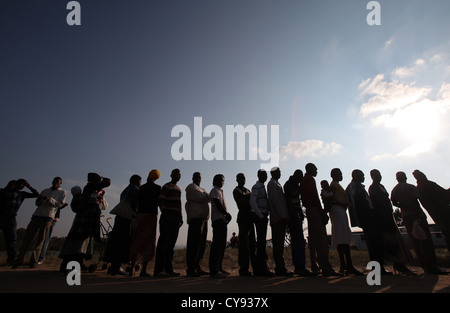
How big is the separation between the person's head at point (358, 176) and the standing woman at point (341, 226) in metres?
0.38

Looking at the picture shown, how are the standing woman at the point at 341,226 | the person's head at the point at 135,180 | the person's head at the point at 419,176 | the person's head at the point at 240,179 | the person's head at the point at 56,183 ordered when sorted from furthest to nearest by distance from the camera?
the person's head at the point at 56,183, the person's head at the point at 419,176, the person's head at the point at 240,179, the person's head at the point at 135,180, the standing woman at the point at 341,226

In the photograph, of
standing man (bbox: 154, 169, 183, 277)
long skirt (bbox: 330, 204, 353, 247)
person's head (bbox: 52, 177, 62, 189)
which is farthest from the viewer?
person's head (bbox: 52, 177, 62, 189)

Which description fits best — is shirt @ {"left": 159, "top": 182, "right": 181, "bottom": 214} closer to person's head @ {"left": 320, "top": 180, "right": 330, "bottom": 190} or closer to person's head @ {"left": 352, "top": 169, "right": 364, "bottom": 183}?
person's head @ {"left": 320, "top": 180, "right": 330, "bottom": 190}

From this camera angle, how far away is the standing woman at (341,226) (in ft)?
16.6

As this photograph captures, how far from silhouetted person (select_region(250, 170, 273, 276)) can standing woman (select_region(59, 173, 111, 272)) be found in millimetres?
3348

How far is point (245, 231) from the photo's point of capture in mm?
5145

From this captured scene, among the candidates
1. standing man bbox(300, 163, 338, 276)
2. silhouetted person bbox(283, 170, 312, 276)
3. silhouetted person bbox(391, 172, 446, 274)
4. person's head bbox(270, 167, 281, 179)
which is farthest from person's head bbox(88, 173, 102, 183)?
silhouetted person bbox(391, 172, 446, 274)

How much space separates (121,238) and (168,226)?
1.04 metres

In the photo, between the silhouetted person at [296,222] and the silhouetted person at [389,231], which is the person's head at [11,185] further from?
the silhouetted person at [389,231]

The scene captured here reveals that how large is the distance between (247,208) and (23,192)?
6380mm

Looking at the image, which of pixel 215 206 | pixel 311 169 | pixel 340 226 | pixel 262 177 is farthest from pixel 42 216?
pixel 340 226

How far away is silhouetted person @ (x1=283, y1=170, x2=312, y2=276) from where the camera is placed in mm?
4875

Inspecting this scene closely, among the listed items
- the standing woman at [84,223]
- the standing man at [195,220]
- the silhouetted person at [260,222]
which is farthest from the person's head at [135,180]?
the silhouetted person at [260,222]

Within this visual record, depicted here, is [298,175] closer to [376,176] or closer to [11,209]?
[376,176]
